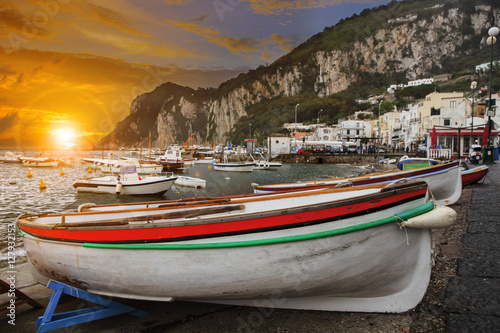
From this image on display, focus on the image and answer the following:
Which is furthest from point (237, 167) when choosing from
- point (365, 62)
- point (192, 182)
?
point (365, 62)

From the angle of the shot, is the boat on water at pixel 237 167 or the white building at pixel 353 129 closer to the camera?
the boat on water at pixel 237 167

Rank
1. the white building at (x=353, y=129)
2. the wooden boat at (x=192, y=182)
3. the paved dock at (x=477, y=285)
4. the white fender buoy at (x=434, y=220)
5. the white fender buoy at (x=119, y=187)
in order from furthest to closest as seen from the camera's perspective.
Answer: the white building at (x=353, y=129) < the wooden boat at (x=192, y=182) < the white fender buoy at (x=119, y=187) < the white fender buoy at (x=434, y=220) < the paved dock at (x=477, y=285)

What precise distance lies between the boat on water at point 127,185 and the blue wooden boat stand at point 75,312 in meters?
17.2

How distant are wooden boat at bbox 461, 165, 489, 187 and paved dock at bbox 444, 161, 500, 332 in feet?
26.3

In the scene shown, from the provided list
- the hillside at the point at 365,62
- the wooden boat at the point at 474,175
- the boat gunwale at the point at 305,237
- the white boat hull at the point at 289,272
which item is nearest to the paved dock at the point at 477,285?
the white boat hull at the point at 289,272

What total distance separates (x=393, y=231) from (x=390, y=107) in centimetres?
11872

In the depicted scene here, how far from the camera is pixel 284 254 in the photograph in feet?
12.5

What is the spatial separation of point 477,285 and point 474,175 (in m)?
12.2

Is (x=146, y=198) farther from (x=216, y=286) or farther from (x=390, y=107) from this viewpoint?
(x=390, y=107)

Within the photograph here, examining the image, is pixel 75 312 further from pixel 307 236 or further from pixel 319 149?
pixel 319 149

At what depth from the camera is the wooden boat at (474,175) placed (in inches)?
554

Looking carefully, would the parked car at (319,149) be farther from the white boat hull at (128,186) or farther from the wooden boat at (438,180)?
the wooden boat at (438,180)

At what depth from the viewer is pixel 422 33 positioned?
546 feet

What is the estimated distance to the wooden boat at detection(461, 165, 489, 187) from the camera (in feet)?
46.2
